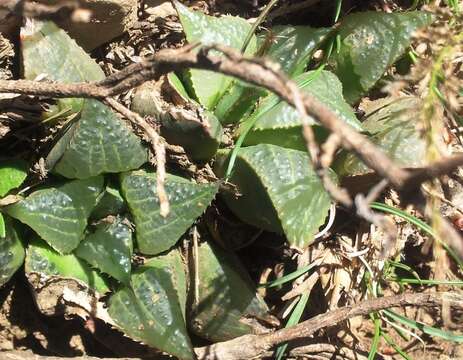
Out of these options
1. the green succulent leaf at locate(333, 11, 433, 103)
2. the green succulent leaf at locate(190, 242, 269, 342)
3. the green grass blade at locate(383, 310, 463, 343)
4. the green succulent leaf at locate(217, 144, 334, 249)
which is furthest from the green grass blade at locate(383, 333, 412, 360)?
the green succulent leaf at locate(333, 11, 433, 103)


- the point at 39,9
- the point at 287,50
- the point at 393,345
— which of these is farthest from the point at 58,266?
the point at 393,345

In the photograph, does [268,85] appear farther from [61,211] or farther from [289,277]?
[289,277]

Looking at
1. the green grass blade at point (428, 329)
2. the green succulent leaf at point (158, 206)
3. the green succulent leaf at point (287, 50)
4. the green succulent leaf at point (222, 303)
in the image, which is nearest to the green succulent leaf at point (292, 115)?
the green succulent leaf at point (287, 50)

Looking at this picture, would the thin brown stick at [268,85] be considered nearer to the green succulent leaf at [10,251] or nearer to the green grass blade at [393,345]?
the green succulent leaf at [10,251]

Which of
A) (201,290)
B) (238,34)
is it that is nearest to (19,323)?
(201,290)

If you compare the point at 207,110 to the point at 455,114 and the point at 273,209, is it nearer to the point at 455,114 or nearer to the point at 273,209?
the point at 273,209

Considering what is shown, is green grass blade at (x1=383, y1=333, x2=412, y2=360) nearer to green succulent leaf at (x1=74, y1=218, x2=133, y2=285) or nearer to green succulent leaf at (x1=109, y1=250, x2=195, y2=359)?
green succulent leaf at (x1=109, y1=250, x2=195, y2=359)
